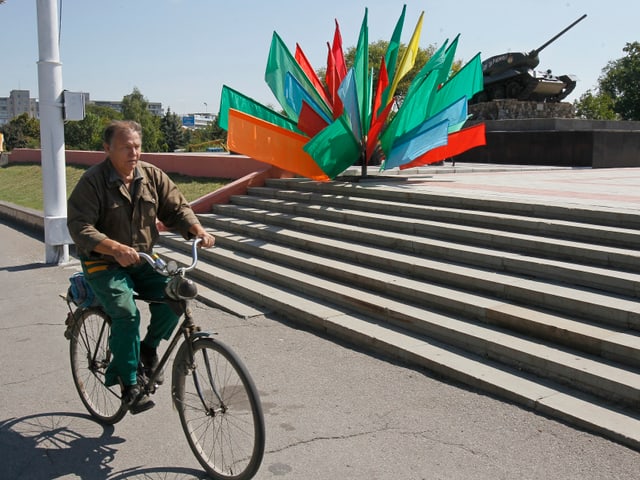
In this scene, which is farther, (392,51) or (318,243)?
(392,51)

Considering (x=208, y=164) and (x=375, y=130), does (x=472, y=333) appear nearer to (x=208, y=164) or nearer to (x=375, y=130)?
(x=375, y=130)

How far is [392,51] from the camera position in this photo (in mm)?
11648

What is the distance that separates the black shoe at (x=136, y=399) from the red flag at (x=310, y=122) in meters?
7.67

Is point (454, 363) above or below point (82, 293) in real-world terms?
below

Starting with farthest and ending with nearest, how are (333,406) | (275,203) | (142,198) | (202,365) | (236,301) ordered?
(275,203) < (236,301) < (333,406) < (142,198) < (202,365)

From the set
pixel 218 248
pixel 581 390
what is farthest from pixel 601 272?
pixel 218 248

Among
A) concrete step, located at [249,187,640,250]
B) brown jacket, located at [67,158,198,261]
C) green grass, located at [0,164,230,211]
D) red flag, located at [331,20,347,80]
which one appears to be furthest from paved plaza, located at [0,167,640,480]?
green grass, located at [0,164,230,211]

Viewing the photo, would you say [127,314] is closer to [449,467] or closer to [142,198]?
[142,198]

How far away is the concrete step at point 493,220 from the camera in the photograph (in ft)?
20.1

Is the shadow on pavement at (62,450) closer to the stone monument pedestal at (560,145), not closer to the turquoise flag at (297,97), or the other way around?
the turquoise flag at (297,97)

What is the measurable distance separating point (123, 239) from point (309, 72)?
9.27 meters

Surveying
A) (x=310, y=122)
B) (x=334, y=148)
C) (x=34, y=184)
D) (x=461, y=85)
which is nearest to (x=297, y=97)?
(x=310, y=122)

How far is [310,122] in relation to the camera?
10891 mm

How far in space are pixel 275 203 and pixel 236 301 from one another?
3.48 m
